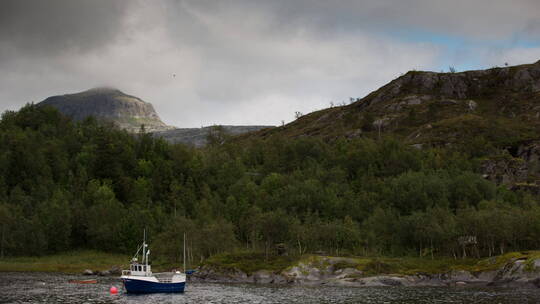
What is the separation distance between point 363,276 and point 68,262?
9961cm

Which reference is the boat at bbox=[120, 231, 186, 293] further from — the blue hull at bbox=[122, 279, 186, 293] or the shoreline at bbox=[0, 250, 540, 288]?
the shoreline at bbox=[0, 250, 540, 288]

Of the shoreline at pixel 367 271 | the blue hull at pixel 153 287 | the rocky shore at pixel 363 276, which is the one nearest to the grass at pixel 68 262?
the shoreline at pixel 367 271

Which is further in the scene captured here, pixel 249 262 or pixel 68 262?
pixel 68 262

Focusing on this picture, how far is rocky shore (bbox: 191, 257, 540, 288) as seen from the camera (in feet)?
423

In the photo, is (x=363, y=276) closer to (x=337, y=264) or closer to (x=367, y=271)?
(x=367, y=271)

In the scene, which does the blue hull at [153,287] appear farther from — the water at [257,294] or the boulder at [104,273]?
the boulder at [104,273]

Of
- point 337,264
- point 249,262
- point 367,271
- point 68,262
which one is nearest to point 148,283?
point 249,262

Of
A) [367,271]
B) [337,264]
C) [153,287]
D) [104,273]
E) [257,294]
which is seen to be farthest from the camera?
[104,273]

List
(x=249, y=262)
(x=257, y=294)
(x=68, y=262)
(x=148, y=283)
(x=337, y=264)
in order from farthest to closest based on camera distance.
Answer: (x=68, y=262), (x=249, y=262), (x=337, y=264), (x=148, y=283), (x=257, y=294)

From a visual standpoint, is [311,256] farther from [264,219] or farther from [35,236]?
[35,236]

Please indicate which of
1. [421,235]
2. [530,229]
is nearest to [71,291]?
[421,235]

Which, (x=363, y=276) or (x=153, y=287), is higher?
(x=153, y=287)

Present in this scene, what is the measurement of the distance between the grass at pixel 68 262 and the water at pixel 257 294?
38132mm

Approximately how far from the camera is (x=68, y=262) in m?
184
